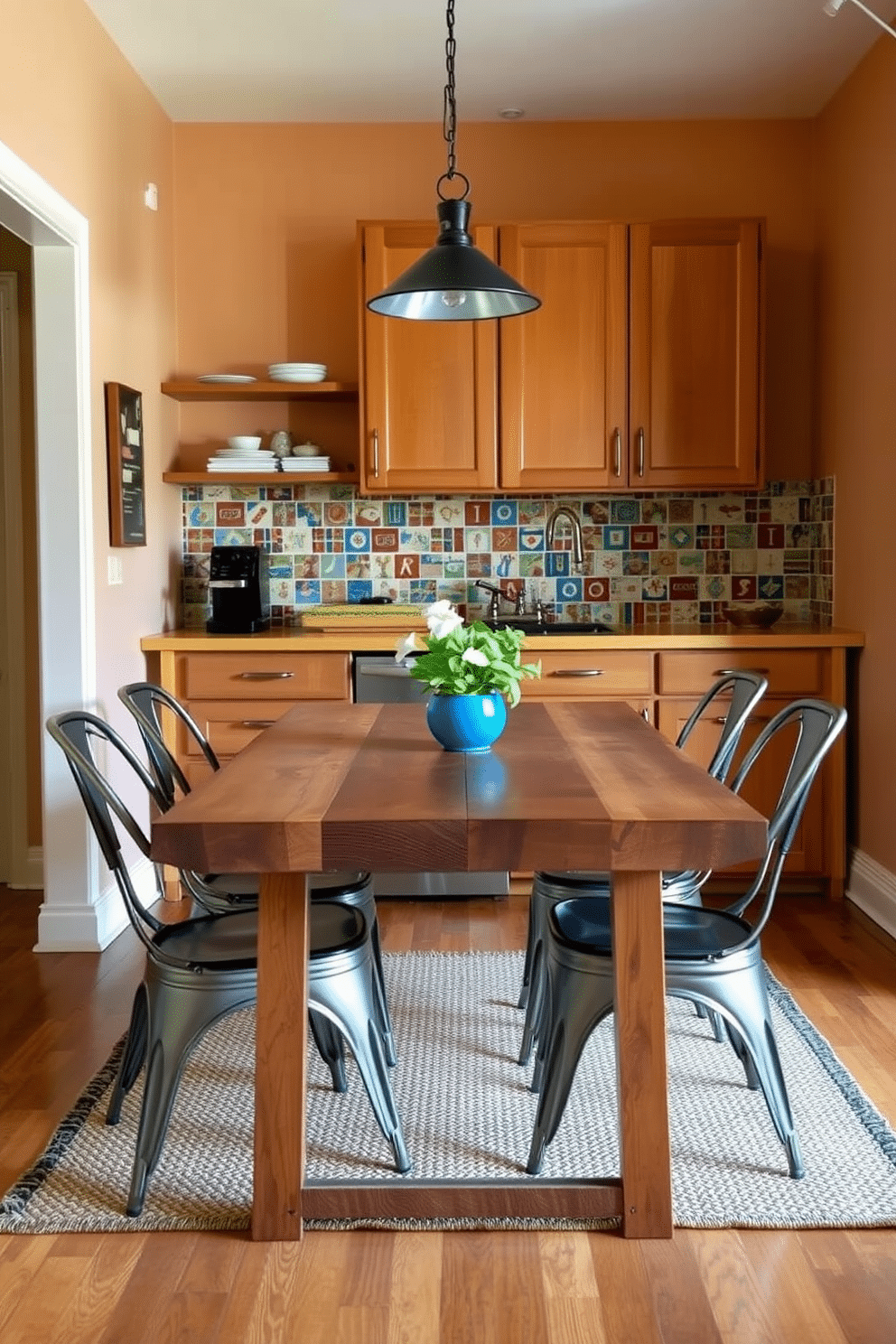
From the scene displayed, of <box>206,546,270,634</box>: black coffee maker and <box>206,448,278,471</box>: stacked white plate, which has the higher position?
<box>206,448,278,471</box>: stacked white plate

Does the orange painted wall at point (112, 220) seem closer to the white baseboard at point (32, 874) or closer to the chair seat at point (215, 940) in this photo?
the white baseboard at point (32, 874)

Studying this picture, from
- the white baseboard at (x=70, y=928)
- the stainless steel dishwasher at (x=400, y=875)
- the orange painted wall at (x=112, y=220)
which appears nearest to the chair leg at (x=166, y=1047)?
the white baseboard at (x=70, y=928)

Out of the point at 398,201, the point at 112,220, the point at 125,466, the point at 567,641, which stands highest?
the point at 398,201

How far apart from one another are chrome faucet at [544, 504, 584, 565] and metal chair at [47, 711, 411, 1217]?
8.39ft

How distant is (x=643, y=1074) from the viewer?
226cm

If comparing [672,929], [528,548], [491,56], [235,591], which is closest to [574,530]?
[528,548]

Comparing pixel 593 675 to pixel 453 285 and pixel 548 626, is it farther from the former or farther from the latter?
pixel 453 285

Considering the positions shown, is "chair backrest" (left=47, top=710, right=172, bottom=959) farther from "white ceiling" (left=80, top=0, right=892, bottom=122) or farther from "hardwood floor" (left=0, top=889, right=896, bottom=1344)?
"white ceiling" (left=80, top=0, right=892, bottom=122)

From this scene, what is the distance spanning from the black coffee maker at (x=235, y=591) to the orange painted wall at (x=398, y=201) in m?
0.79

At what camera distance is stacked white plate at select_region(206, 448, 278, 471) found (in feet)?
16.1

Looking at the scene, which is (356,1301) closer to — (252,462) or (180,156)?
(252,462)

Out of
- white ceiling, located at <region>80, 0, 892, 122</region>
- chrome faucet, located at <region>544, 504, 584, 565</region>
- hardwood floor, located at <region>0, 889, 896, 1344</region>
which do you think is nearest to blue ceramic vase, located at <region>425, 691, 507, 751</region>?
hardwood floor, located at <region>0, 889, 896, 1344</region>

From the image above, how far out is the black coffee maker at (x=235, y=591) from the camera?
4.77m

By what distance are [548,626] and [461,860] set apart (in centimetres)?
278
